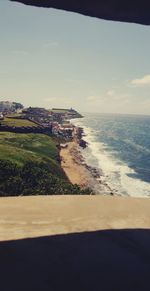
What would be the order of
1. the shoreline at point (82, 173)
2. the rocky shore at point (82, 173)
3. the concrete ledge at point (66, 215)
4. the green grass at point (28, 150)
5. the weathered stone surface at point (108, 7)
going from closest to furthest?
the weathered stone surface at point (108, 7) < the concrete ledge at point (66, 215) < the green grass at point (28, 150) < the shoreline at point (82, 173) < the rocky shore at point (82, 173)

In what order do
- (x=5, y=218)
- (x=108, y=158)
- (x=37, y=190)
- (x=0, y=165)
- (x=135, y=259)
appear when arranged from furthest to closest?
(x=108, y=158), (x=0, y=165), (x=37, y=190), (x=5, y=218), (x=135, y=259)

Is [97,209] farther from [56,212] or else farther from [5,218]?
[5,218]

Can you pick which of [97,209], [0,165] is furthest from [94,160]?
[97,209]

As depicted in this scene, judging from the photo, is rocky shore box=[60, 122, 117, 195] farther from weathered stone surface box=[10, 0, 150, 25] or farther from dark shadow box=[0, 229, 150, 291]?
weathered stone surface box=[10, 0, 150, 25]

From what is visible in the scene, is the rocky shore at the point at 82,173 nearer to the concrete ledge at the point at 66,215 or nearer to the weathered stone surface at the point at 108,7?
the concrete ledge at the point at 66,215

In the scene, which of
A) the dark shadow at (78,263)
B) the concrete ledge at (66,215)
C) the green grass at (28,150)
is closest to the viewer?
the dark shadow at (78,263)

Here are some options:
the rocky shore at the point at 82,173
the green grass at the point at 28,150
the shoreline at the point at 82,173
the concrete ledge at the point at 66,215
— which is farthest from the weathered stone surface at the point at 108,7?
the rocky shore at the point at 82,173
